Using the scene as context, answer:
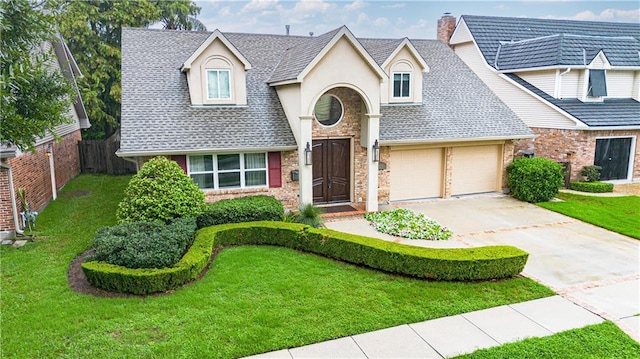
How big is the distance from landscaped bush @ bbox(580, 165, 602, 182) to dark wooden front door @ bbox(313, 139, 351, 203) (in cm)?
1058

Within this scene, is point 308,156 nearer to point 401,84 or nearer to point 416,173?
point 416,173

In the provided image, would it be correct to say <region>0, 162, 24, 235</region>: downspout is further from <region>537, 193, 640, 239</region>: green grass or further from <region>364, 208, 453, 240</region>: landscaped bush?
<region>537, 193, 640, 239</region>: green grass

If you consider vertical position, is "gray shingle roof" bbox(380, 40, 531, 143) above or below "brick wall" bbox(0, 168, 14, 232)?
above

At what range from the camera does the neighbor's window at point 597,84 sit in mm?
19250

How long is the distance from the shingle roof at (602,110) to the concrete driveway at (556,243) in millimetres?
5377

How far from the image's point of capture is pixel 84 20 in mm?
24562

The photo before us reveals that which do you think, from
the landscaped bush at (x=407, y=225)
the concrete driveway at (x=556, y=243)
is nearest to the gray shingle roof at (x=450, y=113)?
the concrete driveway at (x=556, y=243)

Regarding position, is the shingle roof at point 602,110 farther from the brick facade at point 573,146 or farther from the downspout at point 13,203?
the downspout at point 13,203

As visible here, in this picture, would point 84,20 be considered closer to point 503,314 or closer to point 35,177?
point 35,177

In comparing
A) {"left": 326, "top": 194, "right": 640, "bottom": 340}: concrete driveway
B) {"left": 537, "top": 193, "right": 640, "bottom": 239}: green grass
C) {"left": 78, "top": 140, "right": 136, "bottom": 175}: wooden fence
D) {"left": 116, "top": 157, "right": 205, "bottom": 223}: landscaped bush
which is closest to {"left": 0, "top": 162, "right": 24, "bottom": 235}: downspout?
{"left": 116, "top": 157, "right": 205, "bottom": 223}: landscaped bush

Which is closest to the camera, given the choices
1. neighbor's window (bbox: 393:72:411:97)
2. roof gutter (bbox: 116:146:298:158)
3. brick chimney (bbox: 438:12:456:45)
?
roof gutter (bbox: 116:146:298:158)

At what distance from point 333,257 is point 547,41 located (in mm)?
16315

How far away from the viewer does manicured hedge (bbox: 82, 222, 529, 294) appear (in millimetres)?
8461

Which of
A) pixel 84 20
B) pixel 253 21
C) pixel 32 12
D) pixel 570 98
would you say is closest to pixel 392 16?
pixel 253 21
